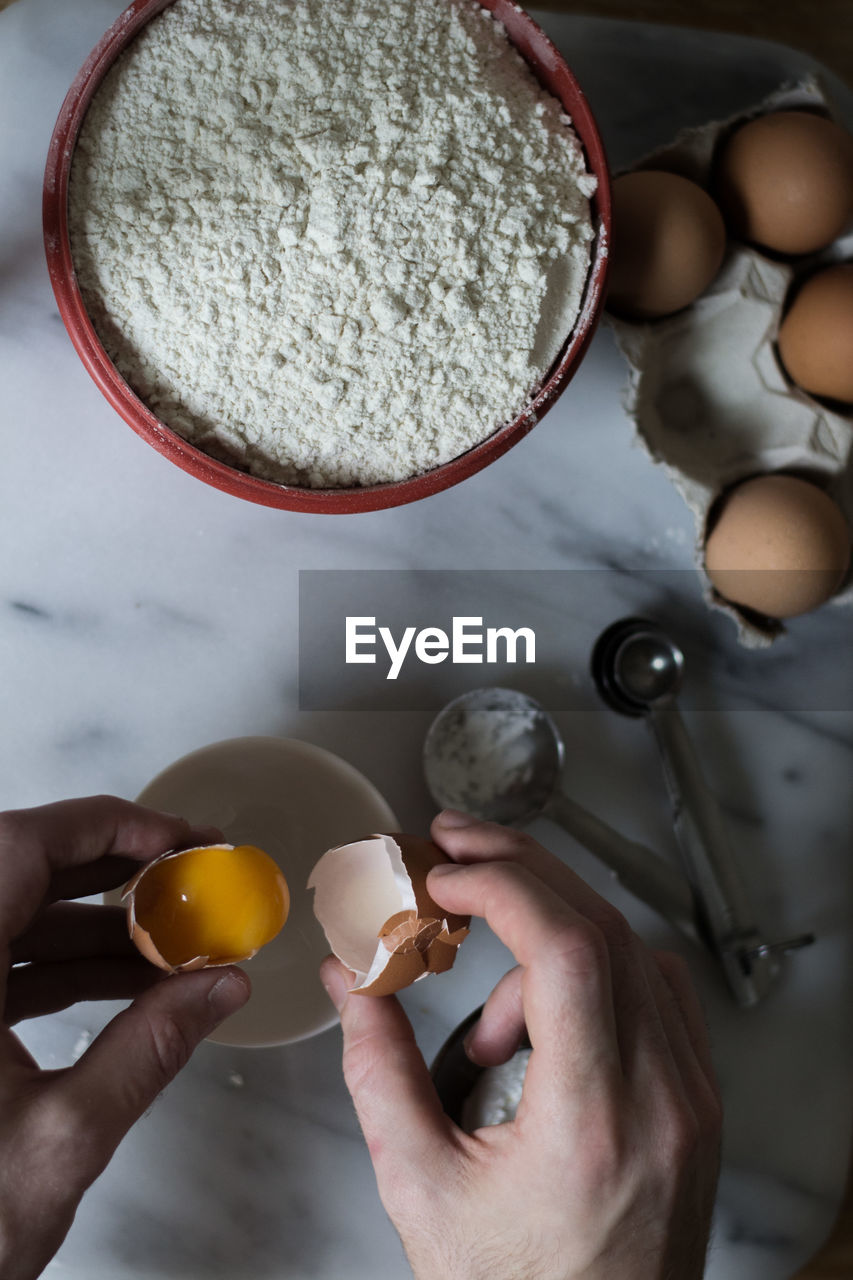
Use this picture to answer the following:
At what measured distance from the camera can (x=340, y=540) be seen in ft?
2.79

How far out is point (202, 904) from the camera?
645 millimetres

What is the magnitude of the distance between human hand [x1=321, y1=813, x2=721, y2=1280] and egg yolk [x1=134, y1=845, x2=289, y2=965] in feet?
0.31

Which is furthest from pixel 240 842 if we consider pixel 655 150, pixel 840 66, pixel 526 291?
pixel 840 66

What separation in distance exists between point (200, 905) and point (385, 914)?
13cm

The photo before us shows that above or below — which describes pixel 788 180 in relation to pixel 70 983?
above

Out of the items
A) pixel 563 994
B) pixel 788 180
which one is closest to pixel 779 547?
pixel 788 180

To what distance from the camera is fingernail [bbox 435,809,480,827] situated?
0.71 metres

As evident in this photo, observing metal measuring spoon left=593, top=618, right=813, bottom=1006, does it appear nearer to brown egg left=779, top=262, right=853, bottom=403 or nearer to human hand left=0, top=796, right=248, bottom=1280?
brown egg left=779, top=262, right=853, bottom=403

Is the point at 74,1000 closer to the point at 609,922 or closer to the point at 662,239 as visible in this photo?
the point at 609,922

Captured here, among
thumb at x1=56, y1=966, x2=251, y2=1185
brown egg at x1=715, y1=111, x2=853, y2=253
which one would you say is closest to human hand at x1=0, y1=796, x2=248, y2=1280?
thumb at x1=56, y1=966, x2=251, y2=1185

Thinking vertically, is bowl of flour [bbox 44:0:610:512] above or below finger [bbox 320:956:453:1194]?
above

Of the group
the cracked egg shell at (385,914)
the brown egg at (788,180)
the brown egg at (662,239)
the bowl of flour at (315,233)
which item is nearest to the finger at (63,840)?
the cracked egg shell at (385,914)

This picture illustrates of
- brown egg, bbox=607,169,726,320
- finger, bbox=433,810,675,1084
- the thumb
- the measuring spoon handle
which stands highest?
brown egg, bbox=607,169,726,320

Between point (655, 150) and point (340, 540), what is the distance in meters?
0.39
